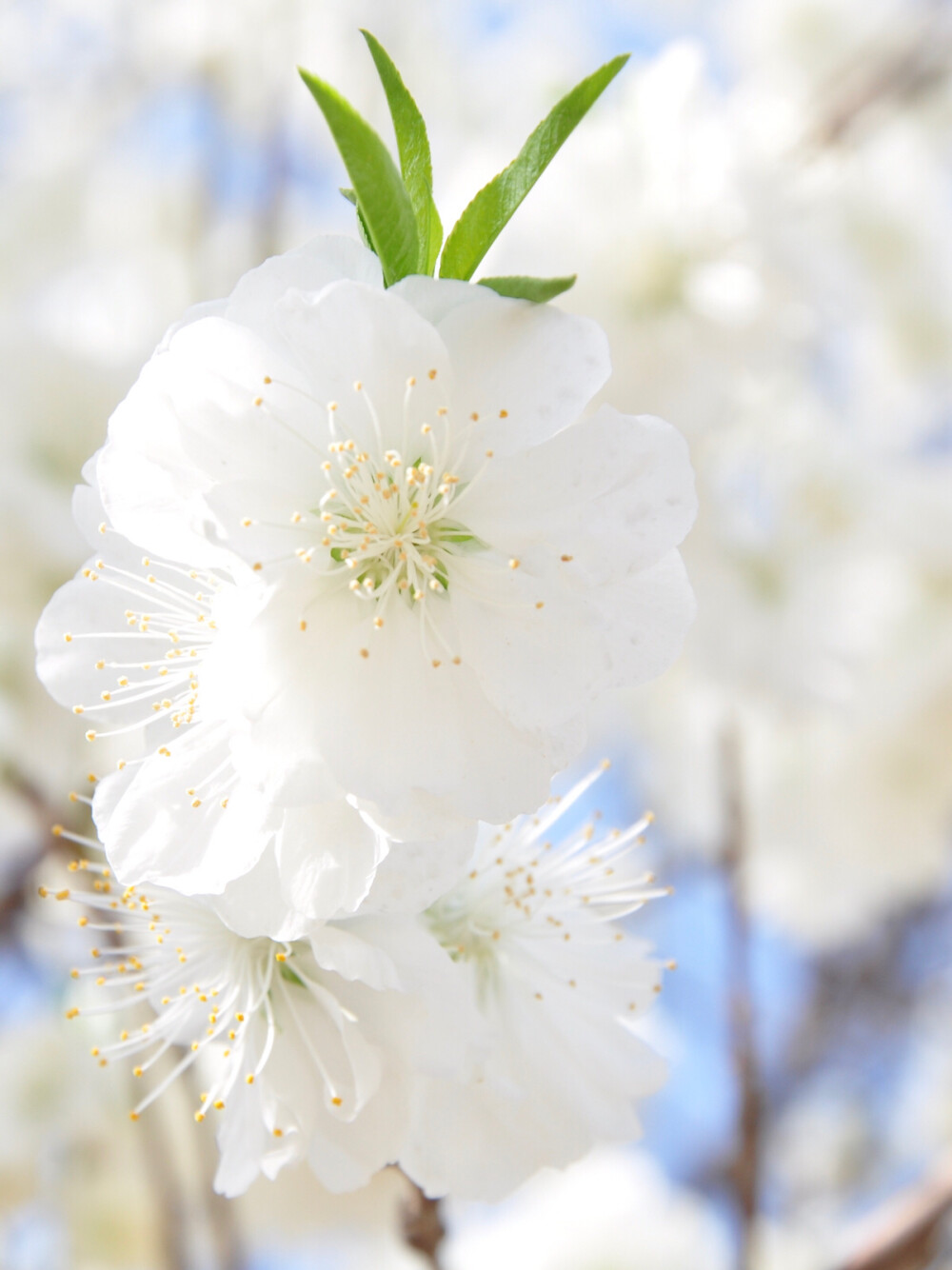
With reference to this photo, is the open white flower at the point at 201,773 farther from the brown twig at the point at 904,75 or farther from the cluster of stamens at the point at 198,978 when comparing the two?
the brown twig at the point at 904,75

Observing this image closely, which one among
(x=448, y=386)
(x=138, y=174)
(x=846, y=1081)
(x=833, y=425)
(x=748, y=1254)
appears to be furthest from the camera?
(x=138, y=174)

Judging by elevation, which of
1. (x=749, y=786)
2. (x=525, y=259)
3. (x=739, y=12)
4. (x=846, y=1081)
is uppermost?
(x=739, y=12)

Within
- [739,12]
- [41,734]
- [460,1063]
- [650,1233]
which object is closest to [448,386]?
[460,1063]

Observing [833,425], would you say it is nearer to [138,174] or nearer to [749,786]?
[749,786]

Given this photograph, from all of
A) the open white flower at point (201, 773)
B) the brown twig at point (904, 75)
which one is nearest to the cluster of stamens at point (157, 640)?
the open white flower at point (201, 773)

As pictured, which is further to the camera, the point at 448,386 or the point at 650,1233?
the point at 650,1233

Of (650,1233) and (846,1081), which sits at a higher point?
(846,1081)
